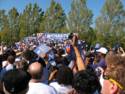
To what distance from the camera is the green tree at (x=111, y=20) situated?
228ft

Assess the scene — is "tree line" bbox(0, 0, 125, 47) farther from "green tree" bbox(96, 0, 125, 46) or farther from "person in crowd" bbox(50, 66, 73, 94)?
"person in crowd" bbox(50, 66, 73, 94)

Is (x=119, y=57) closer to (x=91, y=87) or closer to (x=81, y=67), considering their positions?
(x=91, y=87)

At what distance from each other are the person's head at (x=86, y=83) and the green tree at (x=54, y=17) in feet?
221

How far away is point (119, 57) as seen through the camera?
3.58m

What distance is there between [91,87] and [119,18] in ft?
220

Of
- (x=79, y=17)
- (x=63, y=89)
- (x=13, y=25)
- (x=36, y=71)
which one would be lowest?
(x=13, y=25)

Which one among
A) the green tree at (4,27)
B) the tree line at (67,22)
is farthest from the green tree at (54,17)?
the green tree at (4,27)

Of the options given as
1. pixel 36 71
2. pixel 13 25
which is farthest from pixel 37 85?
pixel 13 25

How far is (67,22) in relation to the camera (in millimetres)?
74938

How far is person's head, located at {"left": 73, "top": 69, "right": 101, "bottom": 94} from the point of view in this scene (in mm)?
4789

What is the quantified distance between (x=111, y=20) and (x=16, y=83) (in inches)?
2625

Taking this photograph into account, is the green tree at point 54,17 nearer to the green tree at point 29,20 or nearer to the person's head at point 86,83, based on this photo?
the green tree at point 29,20

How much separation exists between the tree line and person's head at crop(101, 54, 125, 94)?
61237 mm

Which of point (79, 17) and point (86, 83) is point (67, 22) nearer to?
point (79, 17)
